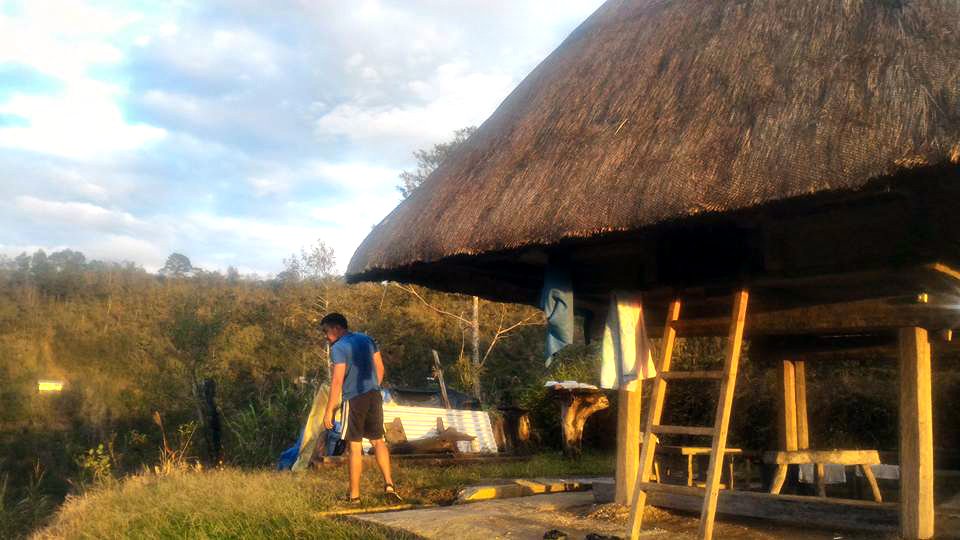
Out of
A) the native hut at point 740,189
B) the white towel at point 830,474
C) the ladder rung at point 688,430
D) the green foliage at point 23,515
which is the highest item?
the native hut at point 740,189

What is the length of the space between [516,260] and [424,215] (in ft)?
2.87

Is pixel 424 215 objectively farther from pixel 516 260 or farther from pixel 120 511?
pixel 120 511

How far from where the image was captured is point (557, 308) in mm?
5926

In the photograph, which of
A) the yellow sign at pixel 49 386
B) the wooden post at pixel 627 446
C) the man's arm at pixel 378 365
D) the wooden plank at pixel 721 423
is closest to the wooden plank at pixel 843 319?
the wooden plank at pixel 721 423

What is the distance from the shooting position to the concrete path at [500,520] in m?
5.13

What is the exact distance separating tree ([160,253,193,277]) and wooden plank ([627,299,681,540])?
40644mm

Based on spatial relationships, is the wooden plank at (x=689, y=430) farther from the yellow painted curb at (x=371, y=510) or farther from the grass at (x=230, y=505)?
the yellow painted curb at (x=371, y=510)

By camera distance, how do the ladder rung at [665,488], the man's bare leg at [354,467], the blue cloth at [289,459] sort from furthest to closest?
the blue cloth at [289,459]
the man's bare leg at [354,467]
the ladder rung at [665,488]

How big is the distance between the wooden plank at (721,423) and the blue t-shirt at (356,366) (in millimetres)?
3215

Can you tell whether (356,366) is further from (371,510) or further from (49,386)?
(49,386)

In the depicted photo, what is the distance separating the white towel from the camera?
301 inches

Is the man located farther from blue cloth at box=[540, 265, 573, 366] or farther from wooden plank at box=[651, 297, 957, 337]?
wooden plank at box=[651, 297, 957, 337]

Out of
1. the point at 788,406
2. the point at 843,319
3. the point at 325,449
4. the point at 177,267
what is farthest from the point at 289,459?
the point at 177,267

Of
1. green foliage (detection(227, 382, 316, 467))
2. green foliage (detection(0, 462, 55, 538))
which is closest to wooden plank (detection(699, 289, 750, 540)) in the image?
green foliage (detection(0, 462, 55, 538))
